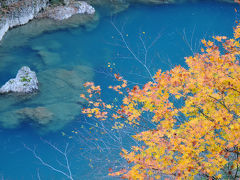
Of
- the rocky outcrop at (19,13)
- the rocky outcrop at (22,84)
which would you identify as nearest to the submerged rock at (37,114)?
the rocky outcrop at (22,84)

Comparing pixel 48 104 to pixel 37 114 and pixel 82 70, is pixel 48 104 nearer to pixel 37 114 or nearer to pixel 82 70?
pixel 37 114

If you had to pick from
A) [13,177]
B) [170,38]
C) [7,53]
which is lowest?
[13,177]

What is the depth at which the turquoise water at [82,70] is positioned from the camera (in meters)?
9.62

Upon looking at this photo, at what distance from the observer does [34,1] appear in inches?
785

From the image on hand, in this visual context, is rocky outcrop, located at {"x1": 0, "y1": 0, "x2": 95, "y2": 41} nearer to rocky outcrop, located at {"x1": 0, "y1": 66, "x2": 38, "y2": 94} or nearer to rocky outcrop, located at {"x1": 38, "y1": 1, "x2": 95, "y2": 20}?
rocky outcrop, located at {"x1": 38, "y1": 1, "x2": 95, "y2": 20}

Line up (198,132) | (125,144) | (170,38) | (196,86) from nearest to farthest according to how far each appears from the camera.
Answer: (198,132) → (196,86) → (125,144) → (170,38)

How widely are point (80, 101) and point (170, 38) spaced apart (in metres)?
8.78

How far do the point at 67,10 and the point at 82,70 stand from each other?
8.09 m

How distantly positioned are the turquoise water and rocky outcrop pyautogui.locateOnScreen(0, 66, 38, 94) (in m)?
0.37

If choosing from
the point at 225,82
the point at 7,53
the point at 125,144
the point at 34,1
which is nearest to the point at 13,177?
the point at 125,144

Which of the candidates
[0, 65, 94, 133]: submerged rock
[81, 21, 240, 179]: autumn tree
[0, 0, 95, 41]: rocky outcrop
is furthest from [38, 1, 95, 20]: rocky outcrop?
[81, 21, 240, 179]: autumn tree

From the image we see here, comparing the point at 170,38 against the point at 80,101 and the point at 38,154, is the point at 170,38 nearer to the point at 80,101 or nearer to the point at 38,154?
the point at 80,101

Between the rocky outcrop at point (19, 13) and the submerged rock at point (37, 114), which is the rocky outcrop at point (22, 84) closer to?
the submerged rock at point (37, 114)

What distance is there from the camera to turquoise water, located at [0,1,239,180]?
962 centimetres
